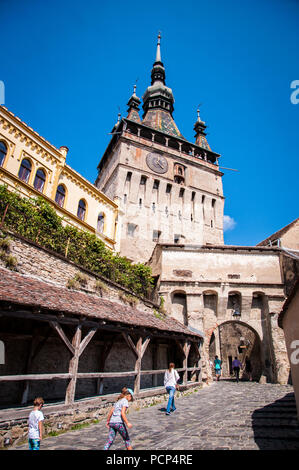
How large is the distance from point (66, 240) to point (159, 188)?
810 inches

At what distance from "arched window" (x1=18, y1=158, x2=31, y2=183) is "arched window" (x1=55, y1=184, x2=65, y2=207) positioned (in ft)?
7.31

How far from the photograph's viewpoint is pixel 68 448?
499 centimetres

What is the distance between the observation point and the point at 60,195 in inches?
706

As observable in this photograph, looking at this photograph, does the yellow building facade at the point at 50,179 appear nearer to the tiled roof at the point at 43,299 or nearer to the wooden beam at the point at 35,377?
the tiled roof at the point at 43,299

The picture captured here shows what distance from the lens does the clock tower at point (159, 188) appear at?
1120 inches

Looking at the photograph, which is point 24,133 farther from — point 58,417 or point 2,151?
point 58,417

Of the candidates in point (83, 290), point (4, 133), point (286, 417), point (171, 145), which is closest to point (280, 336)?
point (286, 417)

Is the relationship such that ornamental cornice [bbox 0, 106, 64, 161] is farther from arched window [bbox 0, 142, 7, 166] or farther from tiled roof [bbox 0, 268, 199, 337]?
tiled roof [bbox 0, 268, 199, 337]

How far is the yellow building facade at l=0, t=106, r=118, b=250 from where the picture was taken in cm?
1476

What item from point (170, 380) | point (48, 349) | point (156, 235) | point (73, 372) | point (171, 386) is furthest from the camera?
point (156, 235)

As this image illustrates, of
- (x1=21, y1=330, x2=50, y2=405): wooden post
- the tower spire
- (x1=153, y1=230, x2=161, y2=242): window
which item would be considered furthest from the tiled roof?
the tower spire

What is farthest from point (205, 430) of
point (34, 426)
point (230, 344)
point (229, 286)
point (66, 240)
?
point (230, 344)

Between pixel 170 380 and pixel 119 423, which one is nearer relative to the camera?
pixel 119 423
